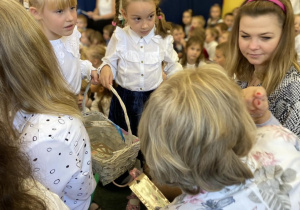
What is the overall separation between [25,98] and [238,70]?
1102 mm

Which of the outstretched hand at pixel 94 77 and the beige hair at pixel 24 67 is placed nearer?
the beige hair at pixel 24 67

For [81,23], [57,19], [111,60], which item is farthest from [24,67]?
[81,23]

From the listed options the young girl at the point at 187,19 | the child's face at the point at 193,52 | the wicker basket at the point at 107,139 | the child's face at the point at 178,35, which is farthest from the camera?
the young girl at the point at 187,19

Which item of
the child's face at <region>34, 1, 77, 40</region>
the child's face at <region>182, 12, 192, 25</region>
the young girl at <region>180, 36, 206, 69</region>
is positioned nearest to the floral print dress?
the child's face at <region>34, 1, 77, 40</region>

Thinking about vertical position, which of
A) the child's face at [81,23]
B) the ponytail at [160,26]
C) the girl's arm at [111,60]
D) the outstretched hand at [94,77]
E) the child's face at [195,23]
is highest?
the ponytail at [160,26]

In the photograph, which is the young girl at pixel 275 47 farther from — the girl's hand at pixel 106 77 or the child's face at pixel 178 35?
the child's face at pixel 178 35

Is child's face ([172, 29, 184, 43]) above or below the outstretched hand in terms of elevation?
below

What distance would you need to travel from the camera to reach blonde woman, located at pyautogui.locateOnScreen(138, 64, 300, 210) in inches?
32.3

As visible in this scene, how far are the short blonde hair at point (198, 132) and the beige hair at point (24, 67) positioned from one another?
16.9 inches

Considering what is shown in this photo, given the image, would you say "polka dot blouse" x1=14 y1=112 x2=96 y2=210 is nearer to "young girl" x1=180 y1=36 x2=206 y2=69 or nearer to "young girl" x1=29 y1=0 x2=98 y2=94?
"young girl" x1=29 y1=0 x2=98 y2=94

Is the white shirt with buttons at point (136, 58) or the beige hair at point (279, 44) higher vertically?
the beige hair at point (279, 44)

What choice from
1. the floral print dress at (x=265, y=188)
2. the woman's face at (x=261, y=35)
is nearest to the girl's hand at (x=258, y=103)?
the floral print dress at (x=265, y=188)

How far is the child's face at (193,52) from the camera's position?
12.2 ft

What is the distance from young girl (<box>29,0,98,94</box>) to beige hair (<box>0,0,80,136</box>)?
480 mm
